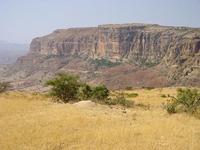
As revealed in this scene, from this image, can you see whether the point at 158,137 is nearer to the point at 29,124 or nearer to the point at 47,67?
the point at 29,124

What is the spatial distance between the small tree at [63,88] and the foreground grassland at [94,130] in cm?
672

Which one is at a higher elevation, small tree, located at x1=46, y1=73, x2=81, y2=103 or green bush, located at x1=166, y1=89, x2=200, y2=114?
green bush, located at x1=166, y1=89, x2=200, y2=114

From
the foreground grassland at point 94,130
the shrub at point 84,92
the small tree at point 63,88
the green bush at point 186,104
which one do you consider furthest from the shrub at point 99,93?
the foreground grassland at point 94,130

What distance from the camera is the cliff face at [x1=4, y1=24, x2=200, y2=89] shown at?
115 metres

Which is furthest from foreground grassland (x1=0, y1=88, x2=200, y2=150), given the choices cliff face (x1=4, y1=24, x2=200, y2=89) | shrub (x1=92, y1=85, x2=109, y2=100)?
cliff face (x1=4, y1=24, x2=200, y2=89)

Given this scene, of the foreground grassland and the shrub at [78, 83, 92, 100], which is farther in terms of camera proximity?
the shrub at [78, 83, 92, 100]

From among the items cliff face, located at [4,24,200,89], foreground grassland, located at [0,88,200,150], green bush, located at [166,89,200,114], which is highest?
foreground grassland, located at [0,88,200,150]

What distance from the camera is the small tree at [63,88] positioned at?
85.6 ft

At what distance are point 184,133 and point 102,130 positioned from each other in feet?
9.83

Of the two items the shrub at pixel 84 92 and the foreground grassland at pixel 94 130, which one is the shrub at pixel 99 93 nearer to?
the shrub at pixel 84 92

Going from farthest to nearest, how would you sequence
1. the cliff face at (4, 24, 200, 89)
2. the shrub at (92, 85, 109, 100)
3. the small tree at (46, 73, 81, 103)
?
the cliff face at (4, 24, 200, 89) → the shrub at (92, 85, 109, 100) → the small tree at (46, 73, 81, 103)

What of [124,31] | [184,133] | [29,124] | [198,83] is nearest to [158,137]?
[184,133]

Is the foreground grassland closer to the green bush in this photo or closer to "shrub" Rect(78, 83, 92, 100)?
the green bush

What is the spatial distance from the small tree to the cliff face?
74.5 meters
